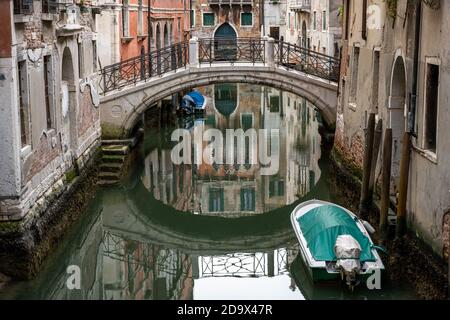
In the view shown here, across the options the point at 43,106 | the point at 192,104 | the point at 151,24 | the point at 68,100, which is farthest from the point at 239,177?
the point at 151,24

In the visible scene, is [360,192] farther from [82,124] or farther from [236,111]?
[236,111]

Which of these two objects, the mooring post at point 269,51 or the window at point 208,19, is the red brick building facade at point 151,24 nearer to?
the mooring post at point 269,51

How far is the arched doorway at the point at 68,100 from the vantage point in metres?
12.3

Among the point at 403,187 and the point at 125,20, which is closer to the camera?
the point at 403,187

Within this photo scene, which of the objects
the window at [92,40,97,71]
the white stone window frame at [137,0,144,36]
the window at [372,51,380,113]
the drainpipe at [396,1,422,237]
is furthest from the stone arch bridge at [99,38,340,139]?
the drainpipe at [396,1,422,237]

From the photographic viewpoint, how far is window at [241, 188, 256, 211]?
13.9 m

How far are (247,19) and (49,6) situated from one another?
1148 inches

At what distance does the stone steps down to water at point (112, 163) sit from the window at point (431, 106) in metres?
7.40

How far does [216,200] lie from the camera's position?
14.4m

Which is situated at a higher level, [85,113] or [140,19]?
[140,19]

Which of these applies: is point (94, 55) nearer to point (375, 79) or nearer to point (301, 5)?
point (375, 79)

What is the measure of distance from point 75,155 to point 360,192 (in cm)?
445

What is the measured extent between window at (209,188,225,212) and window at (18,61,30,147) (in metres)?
4.80

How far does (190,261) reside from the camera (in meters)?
A: 10.8
